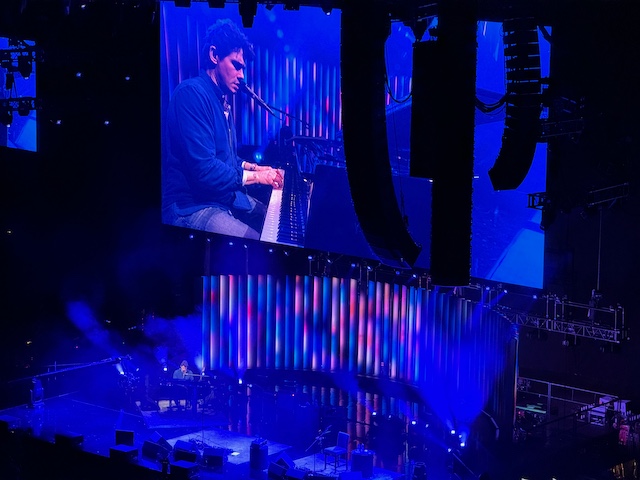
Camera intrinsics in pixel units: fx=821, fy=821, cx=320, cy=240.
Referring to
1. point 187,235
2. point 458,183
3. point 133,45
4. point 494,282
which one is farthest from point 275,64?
point 458,183

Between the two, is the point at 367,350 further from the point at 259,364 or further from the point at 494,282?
the point at 494,282

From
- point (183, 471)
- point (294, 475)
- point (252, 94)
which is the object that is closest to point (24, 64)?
point (252, 94)

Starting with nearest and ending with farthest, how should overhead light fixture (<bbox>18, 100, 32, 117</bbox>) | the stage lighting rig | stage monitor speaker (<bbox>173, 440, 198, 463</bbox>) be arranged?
1. the stage lighting rig
2. stage monitor speaker (<bbox>173, 440, 198, 463</bbox>)
3. overhead light fixture (<bbox>18, 100, 32, 117</bbox>)

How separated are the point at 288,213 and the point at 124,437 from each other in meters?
4.70

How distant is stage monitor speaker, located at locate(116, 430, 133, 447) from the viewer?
11266 millimetres

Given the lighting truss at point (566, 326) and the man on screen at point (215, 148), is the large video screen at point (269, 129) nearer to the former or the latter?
the man on screen at point (215, 148)

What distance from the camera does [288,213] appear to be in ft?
46.0

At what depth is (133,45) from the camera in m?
13.5

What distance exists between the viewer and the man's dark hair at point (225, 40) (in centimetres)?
1391

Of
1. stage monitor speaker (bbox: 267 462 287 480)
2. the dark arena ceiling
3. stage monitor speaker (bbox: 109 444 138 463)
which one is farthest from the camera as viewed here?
stage monitor speaker (bbox: 109 444 138 463)

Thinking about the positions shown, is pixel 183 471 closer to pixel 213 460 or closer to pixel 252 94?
pixel 213 460

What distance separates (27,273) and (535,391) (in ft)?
32.3

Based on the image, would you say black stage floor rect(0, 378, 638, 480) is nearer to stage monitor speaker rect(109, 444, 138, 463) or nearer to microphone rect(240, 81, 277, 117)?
stage monitor speaker rect(109, 444, 138, 463)

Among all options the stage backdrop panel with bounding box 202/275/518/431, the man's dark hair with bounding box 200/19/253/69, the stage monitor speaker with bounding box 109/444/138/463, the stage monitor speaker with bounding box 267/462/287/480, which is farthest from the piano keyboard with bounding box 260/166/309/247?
the stage monitor speaker with bounding box 109/444/138/463
